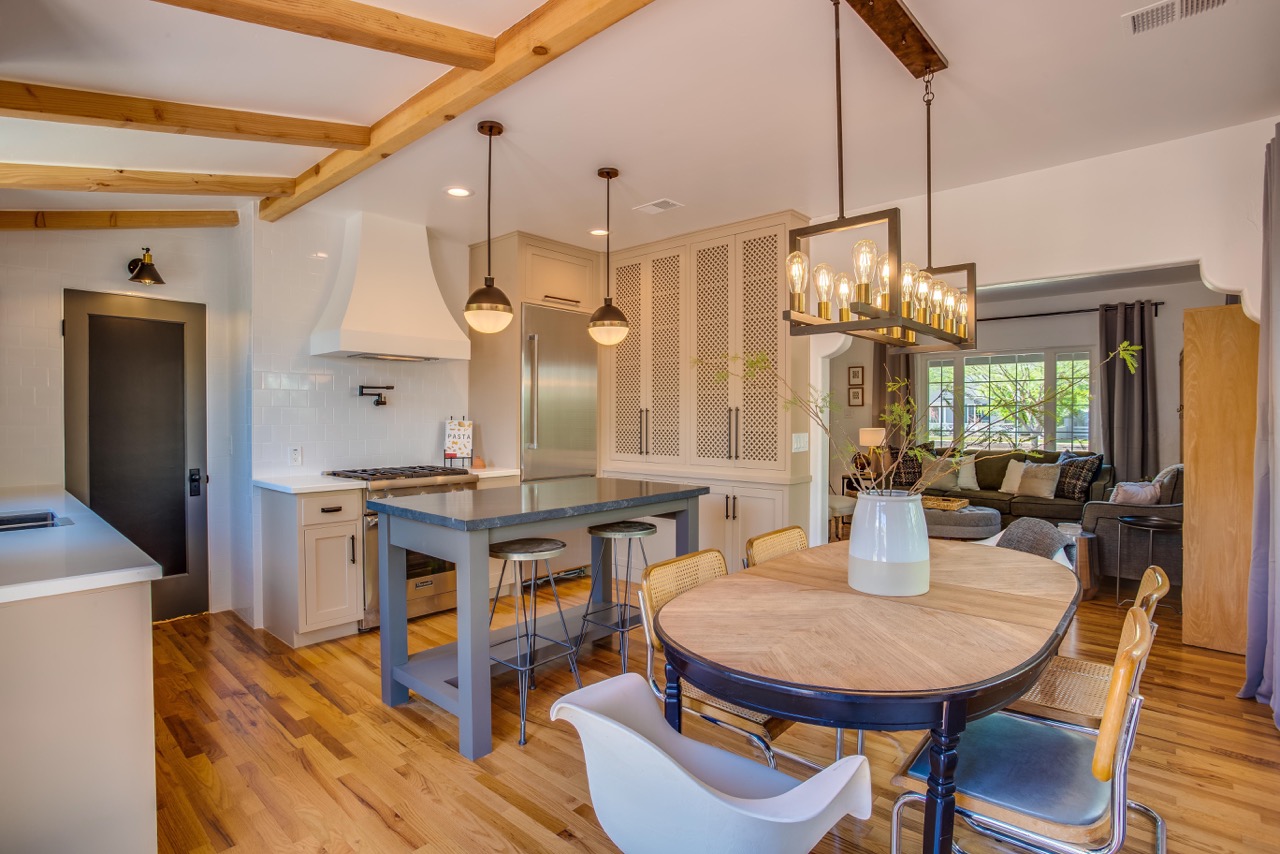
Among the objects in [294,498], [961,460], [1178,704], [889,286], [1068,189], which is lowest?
[1178,704]

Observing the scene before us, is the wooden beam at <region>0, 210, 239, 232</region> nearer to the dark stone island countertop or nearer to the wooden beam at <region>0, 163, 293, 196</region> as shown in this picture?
the wooden beam at <region>0, 163, 293, 196</region>

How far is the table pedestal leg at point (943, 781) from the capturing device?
4.24ft

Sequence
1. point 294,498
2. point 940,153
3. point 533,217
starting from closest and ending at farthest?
point 940,153
point 294,498
point 533,217

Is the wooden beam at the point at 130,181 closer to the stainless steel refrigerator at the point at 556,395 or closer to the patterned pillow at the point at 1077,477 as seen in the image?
the stainless steel refrigerator at the point at 556,395

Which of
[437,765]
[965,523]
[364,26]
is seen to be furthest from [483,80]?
[965,523]

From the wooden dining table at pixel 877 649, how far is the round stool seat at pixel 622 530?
113 centimetres

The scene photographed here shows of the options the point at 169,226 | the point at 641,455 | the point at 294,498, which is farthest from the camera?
the point at 641,455

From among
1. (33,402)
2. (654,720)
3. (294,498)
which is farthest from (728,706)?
(33,402)

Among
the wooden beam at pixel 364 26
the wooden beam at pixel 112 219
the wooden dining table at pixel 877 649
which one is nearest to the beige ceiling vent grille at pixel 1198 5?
the wooden dining table at pixel 877 649

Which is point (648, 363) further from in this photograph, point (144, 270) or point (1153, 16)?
point (1153, 16)

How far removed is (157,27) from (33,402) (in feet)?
8.66

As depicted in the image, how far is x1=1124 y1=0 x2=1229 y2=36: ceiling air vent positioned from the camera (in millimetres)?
2064

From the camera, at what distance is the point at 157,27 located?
202 centimetres

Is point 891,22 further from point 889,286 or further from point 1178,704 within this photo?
point 1178,704
